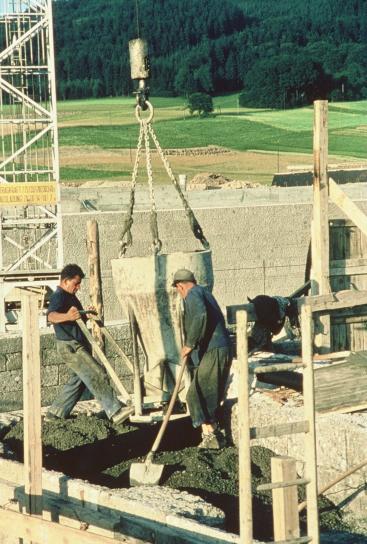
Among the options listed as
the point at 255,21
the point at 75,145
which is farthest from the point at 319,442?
the point at 255,21

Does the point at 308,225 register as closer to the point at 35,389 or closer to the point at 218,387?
the point at 218,387

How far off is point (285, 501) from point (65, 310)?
15.3ft

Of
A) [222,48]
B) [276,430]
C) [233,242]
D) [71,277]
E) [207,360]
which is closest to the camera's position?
[276,430]

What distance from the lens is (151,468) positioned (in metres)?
10.4

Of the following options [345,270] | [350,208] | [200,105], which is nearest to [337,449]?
[350,208]

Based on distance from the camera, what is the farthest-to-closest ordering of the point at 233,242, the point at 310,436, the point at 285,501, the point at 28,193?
the point at 28,193 < the point at 233,242 < the point at 310,436 < the point at 285,501

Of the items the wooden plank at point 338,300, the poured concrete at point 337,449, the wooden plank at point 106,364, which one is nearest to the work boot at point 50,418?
the wooden plank at point 106,364

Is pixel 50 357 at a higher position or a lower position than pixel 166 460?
higher

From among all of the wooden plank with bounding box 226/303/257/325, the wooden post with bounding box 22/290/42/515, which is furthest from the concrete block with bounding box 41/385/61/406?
the wooden post with bounding box 22/290/42/515

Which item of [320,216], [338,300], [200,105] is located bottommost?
[338,300]

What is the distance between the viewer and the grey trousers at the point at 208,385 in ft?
36.3

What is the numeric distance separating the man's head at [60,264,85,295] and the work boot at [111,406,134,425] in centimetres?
122

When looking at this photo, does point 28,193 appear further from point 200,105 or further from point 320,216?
point 200,105

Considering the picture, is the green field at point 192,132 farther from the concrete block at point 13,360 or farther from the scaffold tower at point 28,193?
the concrete block at point 13,360
